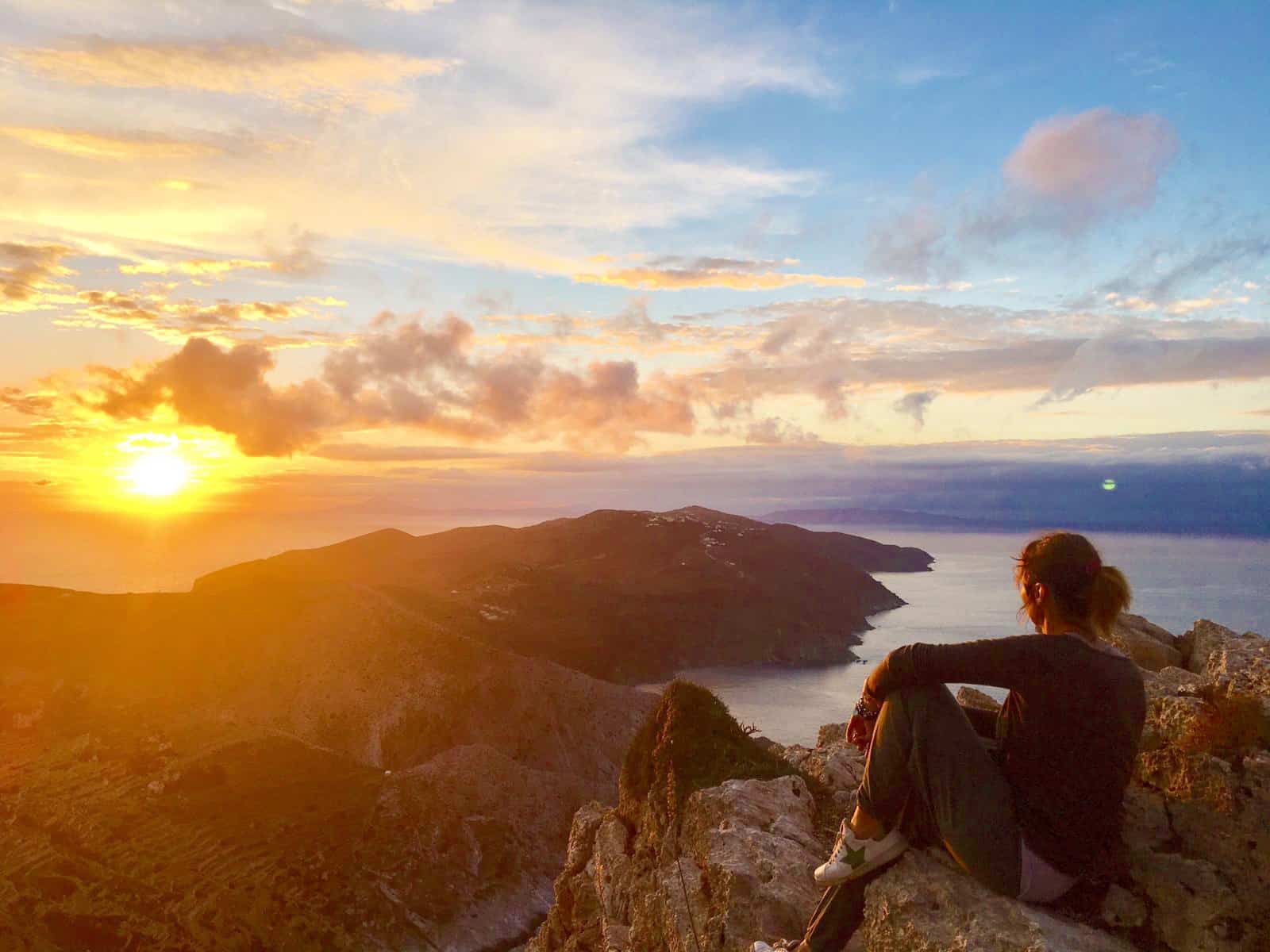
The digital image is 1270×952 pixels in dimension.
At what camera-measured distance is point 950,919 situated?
5.81 metres

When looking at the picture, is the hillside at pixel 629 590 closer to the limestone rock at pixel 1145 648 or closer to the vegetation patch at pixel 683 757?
the vegetation patch at pixel 683 757

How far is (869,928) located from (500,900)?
45863 millimetres

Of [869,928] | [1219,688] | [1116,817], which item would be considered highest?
[1219,688]

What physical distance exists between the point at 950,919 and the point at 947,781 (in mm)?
1079

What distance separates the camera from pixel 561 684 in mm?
71750

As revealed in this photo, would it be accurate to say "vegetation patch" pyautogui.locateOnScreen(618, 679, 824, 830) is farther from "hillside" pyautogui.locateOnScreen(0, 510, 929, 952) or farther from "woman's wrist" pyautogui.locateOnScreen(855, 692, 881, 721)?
"hillside" pyautogui.locateOnScreen(0, 510, 929, 952)

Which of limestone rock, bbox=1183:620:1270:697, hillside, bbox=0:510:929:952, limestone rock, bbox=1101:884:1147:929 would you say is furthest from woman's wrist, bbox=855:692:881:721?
hillside, bbox=0:510:929:952

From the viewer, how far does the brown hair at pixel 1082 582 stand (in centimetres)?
534

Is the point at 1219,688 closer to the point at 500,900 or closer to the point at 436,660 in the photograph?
the point at 500,900

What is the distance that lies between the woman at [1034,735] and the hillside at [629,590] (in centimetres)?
8991

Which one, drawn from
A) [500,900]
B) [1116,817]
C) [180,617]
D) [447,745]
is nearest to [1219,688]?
[1116,817]

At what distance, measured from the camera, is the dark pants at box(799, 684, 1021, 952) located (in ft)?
17.8

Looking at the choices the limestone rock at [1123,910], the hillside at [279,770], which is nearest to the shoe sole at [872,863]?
the limestone rock at [1123,910]

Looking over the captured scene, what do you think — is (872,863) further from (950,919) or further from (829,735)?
(829,735)
